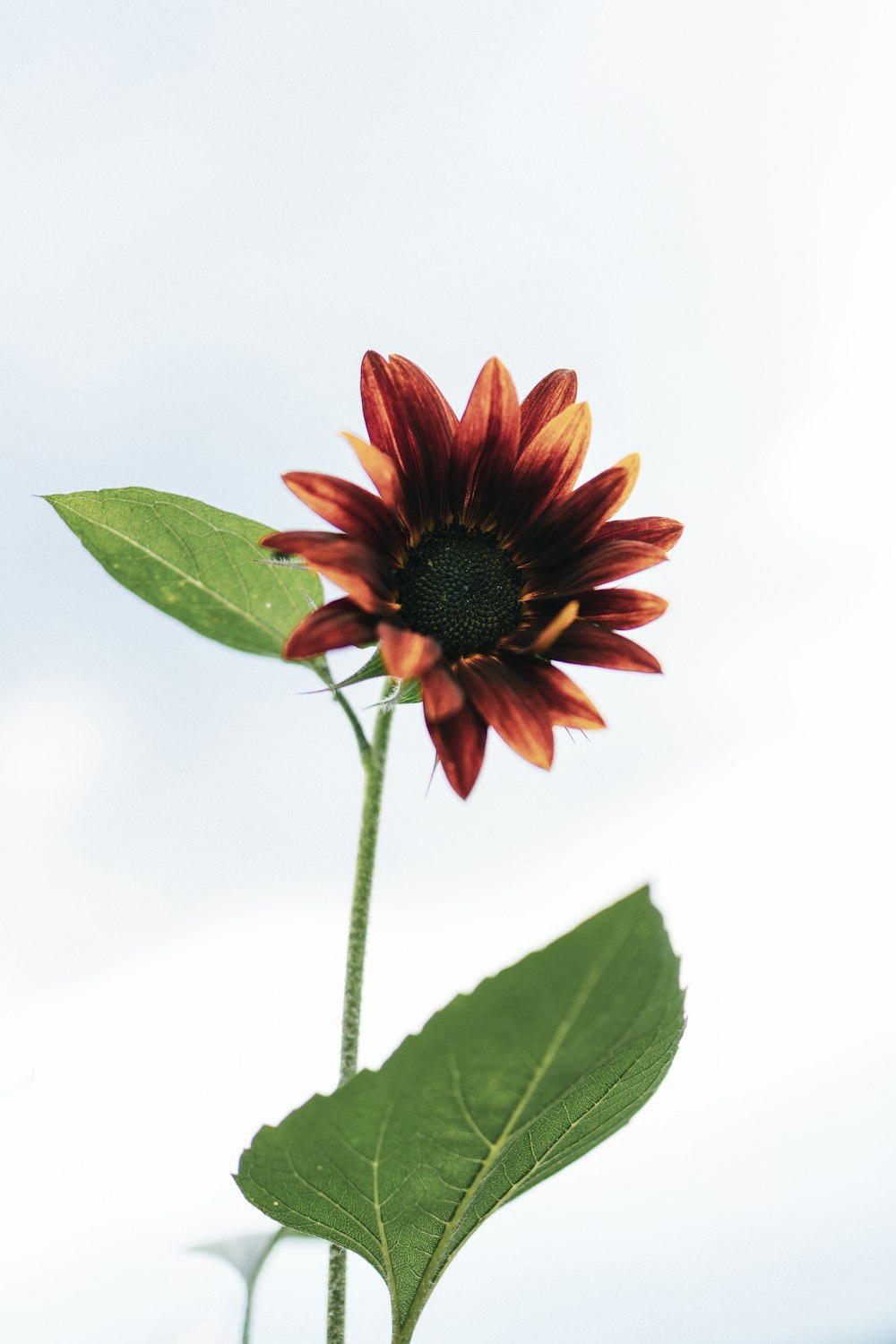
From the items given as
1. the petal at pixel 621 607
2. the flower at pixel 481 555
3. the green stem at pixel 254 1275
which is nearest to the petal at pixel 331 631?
the flower at pixel 481 555

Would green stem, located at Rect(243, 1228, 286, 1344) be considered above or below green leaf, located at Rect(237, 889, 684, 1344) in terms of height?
below

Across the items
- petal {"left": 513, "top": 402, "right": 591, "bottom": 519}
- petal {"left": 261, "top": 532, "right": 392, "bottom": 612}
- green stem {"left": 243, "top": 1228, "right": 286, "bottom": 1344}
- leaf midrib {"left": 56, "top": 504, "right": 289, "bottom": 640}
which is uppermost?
petal {"left": 513, "top": 402, "right": 591, "bottom": 519}

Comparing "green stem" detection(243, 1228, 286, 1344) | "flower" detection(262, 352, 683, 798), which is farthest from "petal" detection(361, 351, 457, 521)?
"green stem" detection(243, 1228, 286, 1344)

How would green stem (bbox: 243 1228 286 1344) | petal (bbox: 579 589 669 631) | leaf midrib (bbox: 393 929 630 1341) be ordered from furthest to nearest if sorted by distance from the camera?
green stem (bbox: 243 1228 286 1344), petal (bbox: 579 589 669 631), leaf midrib (bbox: 393 929 630 1341)

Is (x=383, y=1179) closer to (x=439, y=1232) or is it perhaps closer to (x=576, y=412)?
(x=439, y=1232)

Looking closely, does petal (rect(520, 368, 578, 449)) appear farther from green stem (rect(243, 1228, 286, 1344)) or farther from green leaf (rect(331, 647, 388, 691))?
green stem (rect(243, 1228, 286, 1344))
